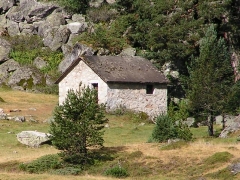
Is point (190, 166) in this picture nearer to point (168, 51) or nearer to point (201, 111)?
point (201, 111)

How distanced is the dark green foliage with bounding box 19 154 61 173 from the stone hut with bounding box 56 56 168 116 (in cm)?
2341

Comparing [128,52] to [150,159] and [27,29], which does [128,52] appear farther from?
[150,159]

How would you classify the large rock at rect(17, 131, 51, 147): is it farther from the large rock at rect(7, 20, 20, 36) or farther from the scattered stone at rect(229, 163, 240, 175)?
the large rock at rect(7, 20, 20, 36)

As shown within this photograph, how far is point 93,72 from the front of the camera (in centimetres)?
5897

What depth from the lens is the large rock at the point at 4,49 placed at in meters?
81.4

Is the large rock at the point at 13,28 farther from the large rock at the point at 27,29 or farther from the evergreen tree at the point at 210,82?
the evergreen tree at the point at 210,82

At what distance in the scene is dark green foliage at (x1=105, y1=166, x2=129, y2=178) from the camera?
3190cm

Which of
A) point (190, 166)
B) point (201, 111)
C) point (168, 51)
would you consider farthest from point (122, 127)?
point (190, 166)

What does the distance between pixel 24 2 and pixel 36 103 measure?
91.2 feet

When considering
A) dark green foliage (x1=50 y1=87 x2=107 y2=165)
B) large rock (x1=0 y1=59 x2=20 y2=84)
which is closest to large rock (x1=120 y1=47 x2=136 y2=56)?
large rock (x1=0 y1=59 x2=20 y2=84)

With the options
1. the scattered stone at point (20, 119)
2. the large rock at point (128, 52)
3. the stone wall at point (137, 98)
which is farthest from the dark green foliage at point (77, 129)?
the large rock at point (128, 52)

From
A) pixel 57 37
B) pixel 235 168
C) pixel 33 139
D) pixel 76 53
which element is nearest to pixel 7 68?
pixel 57 37

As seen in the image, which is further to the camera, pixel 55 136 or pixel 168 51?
pixel 168 51

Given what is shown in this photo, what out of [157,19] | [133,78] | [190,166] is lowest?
[190,166]
